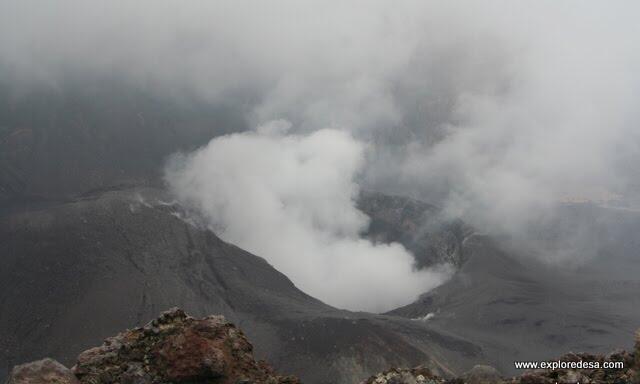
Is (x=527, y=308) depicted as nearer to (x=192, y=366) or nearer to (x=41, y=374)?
(x=192, y=366)

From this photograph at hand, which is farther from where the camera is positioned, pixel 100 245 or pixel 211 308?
pixel 100 245

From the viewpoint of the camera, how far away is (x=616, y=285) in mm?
108938

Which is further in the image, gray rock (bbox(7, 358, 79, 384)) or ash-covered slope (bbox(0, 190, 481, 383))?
ash-covered slope (bbox(0, 190, 481, 383))

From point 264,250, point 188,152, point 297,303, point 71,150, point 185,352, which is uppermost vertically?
point 188,152

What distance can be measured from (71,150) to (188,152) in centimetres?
3551

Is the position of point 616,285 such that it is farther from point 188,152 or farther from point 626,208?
point 188,152

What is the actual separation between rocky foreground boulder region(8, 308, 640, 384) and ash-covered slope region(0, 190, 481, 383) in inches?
2130

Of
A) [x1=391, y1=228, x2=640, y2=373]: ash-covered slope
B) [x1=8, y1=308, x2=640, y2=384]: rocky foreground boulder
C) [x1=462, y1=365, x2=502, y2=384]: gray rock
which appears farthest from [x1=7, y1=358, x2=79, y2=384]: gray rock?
[x1=391, y1=228, x2=640, y2=373]: ash-covered slope

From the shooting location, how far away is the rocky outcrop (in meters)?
12.6

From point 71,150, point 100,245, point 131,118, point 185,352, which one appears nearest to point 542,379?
point 185,352

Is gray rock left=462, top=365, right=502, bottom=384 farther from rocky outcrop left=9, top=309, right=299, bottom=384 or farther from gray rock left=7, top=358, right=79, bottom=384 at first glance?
gray rock left=7, top=358, right=79, bottom=384

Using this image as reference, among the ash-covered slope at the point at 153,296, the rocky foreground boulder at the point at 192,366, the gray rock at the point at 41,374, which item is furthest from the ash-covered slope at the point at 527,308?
the gray rock at the point at 41,374

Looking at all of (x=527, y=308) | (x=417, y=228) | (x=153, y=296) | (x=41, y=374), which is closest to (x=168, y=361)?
(x=41, y=374)

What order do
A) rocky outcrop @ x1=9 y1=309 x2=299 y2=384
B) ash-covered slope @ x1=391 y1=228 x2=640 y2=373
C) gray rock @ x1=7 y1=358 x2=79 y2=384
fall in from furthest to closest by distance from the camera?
ash-covered slope @ x1=391 y1=228 x2=640 y2=373 → rocky outcrop @ x1=9 y1=309 x2=299 y2=384 → gray rock @ x1=7 y1=358 x2=79 y2=384
